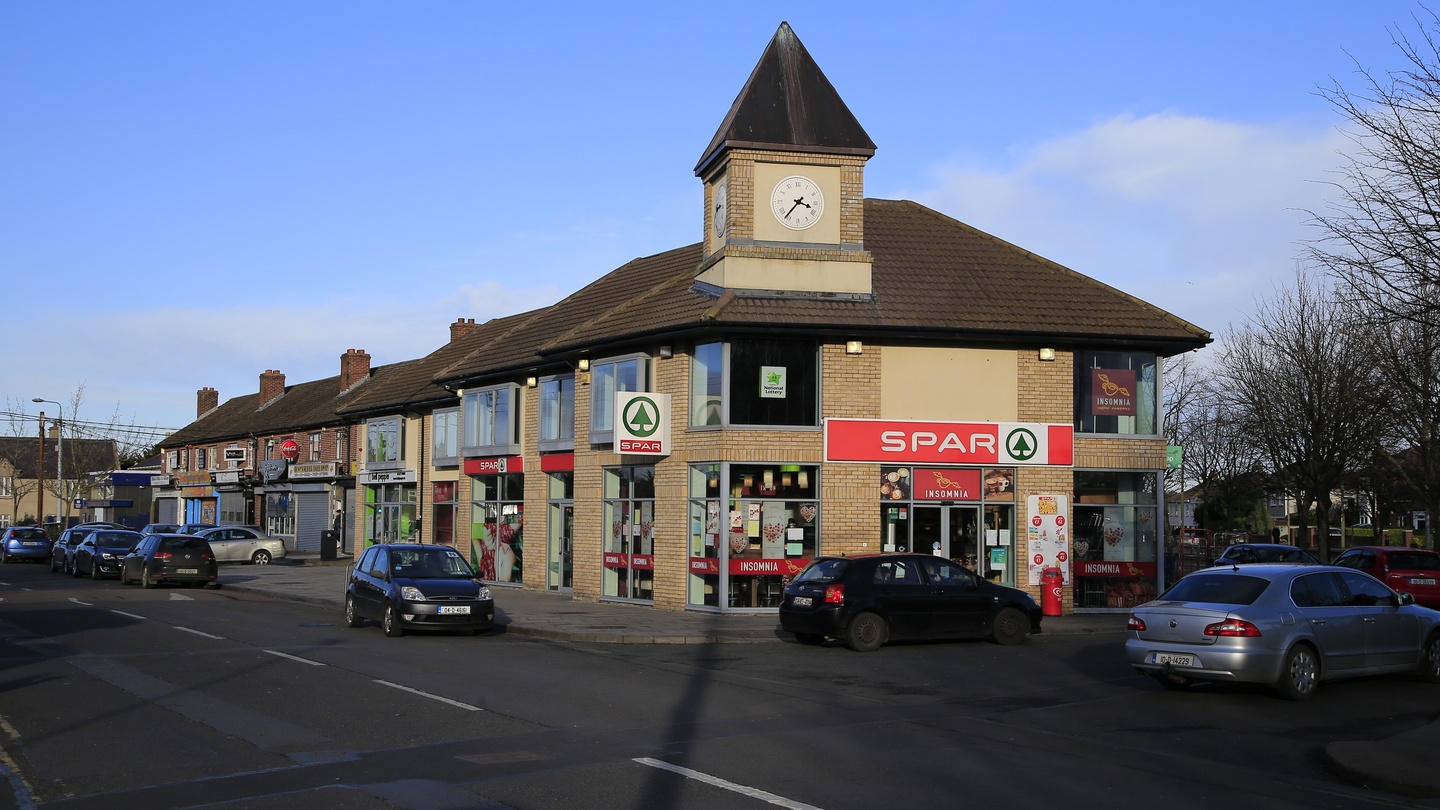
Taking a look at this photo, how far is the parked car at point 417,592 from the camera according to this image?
19469 mm

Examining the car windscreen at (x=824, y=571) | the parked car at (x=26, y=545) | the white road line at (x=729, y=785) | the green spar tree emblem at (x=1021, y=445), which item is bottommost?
the parked car at (x=26, y=545)

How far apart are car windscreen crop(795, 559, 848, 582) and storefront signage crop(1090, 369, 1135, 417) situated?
894cm

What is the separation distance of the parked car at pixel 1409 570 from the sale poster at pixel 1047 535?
5.67 m

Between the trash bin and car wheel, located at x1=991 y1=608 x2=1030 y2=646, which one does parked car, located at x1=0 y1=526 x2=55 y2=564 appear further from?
car wheel, located at x1=991 y1=608 x2=1030 y2=646

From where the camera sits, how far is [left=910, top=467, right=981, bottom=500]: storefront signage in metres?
24.3

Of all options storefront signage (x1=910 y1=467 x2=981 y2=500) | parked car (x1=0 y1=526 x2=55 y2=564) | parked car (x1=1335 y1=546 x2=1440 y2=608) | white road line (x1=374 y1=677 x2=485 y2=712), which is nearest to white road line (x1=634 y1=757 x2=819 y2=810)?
white road line (x1=374 y1=677 x2=485 y2=712)

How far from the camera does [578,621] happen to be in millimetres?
22422

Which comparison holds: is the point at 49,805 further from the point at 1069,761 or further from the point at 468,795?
the point at 1069,761

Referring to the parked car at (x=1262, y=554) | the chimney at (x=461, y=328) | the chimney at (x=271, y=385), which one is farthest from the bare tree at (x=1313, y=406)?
the chimney at (x=271, y=385)

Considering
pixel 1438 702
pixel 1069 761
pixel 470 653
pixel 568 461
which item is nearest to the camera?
pixel 1069 761

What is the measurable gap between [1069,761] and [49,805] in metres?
7.49

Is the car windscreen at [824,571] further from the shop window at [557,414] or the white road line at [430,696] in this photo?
the shop window at [557,414]

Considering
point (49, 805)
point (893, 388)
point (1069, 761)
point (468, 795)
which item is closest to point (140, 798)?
point (49, 805)

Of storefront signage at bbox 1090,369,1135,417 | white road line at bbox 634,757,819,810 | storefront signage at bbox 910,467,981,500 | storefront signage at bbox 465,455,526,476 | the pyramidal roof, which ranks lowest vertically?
white road line at bbox 634,757,819,810
